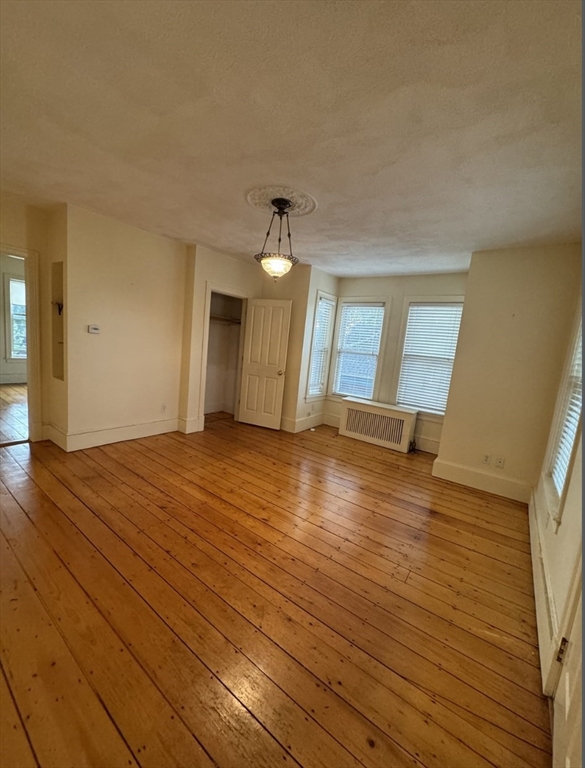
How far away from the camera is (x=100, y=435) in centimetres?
387

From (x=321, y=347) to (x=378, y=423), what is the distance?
5.38 ft

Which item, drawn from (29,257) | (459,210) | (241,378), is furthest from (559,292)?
(29,257)

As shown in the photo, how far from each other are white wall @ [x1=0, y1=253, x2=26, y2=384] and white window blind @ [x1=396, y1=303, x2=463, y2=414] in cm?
780

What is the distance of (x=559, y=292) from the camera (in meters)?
3.16

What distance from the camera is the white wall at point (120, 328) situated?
11.4 feet

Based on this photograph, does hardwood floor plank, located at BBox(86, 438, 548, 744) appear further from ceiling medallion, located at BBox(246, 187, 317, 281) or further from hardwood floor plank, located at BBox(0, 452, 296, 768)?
ceiling medallion, located at BBox(246, 187, 317, 281)

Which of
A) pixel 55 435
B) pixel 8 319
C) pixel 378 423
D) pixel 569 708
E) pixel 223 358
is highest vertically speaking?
pixel 8 319

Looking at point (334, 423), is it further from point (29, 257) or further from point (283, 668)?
point (29, 257)

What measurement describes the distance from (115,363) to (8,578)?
2542 mm

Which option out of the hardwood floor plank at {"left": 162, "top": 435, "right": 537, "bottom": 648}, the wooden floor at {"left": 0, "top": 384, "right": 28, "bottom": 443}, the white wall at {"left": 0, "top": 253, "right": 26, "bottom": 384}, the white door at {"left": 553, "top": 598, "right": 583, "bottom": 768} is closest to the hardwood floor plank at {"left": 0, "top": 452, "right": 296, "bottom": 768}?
the white door at {"left": 553, "top": 598, "right": 583, "bottom": 768}

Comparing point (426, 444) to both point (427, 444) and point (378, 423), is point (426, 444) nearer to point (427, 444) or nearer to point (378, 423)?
point (427, 444)

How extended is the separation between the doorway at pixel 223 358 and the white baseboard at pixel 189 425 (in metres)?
0.68

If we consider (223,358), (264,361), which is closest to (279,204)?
(264,361)

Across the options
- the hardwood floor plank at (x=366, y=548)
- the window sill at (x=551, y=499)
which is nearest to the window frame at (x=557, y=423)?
the window sill at (x=551, y=499)
